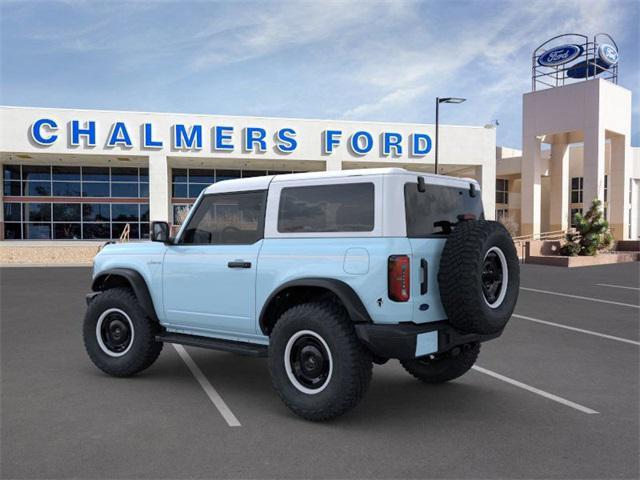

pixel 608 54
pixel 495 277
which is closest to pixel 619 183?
pixel 608 54

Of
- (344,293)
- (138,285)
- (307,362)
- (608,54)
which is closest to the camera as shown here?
(344,293)

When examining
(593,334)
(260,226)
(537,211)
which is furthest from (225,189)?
(537,211)

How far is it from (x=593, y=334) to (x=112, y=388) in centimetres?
690

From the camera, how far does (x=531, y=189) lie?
35.4 metres

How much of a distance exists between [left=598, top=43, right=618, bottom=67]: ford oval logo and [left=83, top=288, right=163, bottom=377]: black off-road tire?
3595 centimetres

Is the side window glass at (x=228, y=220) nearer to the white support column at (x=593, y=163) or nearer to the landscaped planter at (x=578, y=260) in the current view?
the landscaped planter at (x=578, y=260)

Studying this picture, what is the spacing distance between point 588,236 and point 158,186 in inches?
866

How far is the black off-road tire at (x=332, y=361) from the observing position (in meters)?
4.54

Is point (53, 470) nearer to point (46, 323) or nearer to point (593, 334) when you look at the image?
point (46, 323)

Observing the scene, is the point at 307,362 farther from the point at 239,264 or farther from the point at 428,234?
the point at 428,234

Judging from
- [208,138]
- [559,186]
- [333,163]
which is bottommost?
[559,186]

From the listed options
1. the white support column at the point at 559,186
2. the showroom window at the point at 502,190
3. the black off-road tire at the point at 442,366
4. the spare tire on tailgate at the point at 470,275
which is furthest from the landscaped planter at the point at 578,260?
the showroom window at the point at 502,190

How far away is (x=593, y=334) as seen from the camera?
28.6ft

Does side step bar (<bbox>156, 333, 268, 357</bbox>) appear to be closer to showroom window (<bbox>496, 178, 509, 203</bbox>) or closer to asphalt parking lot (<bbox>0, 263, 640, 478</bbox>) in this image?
asphalt parking lot (<bbox>0, 263, 640, 478</bbox>)
